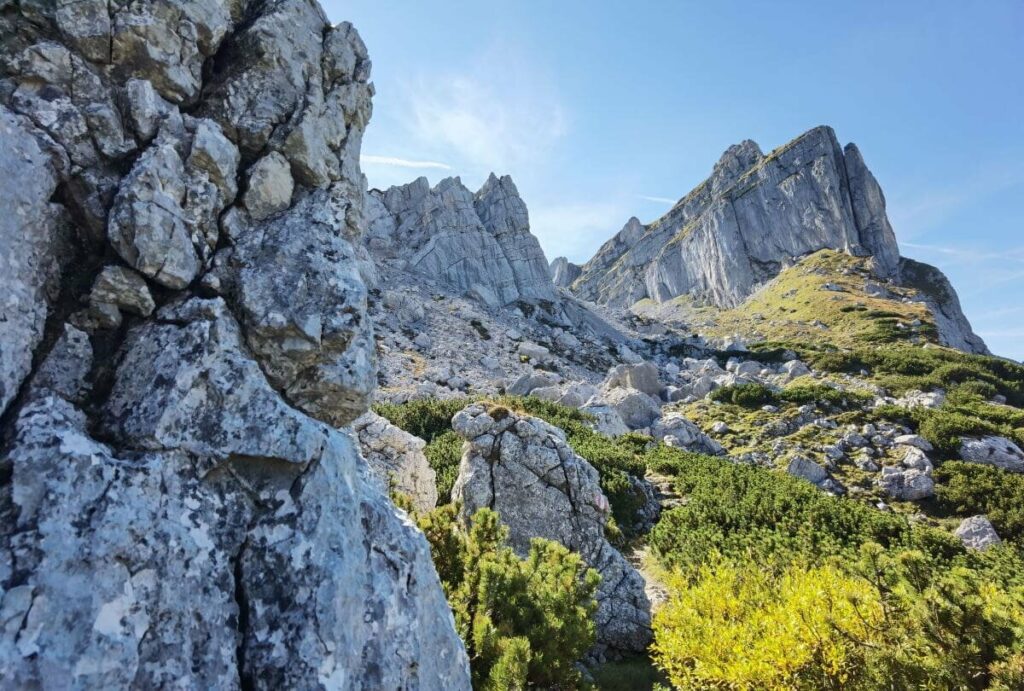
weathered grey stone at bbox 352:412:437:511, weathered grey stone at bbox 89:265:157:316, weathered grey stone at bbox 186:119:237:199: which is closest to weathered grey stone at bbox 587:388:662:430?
weathered grey stone at bbox 352:412:437:511

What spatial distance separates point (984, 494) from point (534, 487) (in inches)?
773

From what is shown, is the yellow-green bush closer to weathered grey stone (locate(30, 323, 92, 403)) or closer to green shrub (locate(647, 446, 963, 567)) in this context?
green shrub (locate(647, 446, 963, 567))

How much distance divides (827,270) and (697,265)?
161ft

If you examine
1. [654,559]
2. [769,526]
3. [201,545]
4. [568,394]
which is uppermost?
[568,394]

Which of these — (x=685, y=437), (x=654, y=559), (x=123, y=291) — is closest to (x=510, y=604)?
(x=123, y=291)

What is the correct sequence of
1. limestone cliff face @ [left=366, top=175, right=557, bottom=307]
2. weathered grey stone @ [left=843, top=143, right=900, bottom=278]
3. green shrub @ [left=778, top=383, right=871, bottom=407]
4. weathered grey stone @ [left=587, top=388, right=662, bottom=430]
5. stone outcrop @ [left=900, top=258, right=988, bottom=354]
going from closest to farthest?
green shrub @ [left=778, top=383, right=871, bottom=407], weathered grey stone @ [left=587, top=388, right=662, bottom=430], limestone cliff face @ [left=366, top=175, right=557, bottom=307], stone outcrop @ [left=900, top=258, right=988, bottom=354], weathered grey stone @ [left=843, top=143, right=900, bottom=278]

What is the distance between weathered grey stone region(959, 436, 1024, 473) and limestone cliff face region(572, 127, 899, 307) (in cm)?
11041

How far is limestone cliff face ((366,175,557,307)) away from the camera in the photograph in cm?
8831

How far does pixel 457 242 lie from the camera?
305 feet

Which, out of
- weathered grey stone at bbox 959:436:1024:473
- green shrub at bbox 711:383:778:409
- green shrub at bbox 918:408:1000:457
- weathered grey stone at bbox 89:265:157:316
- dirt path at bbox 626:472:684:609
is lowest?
dirt path at bbox 626:472:684:609

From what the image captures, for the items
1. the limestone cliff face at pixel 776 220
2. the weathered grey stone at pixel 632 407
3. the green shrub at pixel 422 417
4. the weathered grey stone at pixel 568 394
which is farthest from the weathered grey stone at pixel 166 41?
the limestone cliff face at pixel 776 220

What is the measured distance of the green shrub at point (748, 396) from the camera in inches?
1567

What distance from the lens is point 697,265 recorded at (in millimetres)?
166750

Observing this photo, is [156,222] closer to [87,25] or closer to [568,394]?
[87,25]
